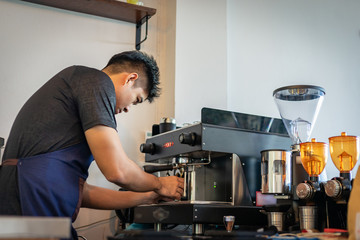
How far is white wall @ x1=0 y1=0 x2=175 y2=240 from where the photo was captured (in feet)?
7.71

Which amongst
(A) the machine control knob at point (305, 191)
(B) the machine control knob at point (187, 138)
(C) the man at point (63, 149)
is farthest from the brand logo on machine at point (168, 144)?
(A) the machine control knob at point (305, 191)

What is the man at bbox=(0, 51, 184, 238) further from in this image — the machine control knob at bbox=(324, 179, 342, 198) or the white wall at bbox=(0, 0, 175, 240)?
the white wall at bbox=(0, 0, 175, 240)

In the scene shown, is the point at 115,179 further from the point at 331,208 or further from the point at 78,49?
the point at 78,49

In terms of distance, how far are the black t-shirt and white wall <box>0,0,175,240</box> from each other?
989mm

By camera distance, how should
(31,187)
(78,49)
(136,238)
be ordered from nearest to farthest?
(136,238) → (31,187) → (78,49)

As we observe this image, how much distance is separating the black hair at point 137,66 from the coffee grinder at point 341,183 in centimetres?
66

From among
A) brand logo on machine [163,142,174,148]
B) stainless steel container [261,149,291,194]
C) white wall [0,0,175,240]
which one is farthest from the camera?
white wall [0,0,175,240]

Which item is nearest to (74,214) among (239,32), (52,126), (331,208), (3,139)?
(52,126)

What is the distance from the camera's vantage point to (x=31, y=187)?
128 centimetres

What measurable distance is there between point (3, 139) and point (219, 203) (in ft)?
3.61

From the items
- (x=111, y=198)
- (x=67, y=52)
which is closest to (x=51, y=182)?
(x=111, y=198)

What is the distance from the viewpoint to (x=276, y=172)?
1537mm

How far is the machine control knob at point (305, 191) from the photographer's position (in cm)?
133

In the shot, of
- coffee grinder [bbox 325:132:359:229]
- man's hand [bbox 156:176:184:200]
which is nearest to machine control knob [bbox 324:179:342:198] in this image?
coffee grinder [bbox 325:132:359:229]
